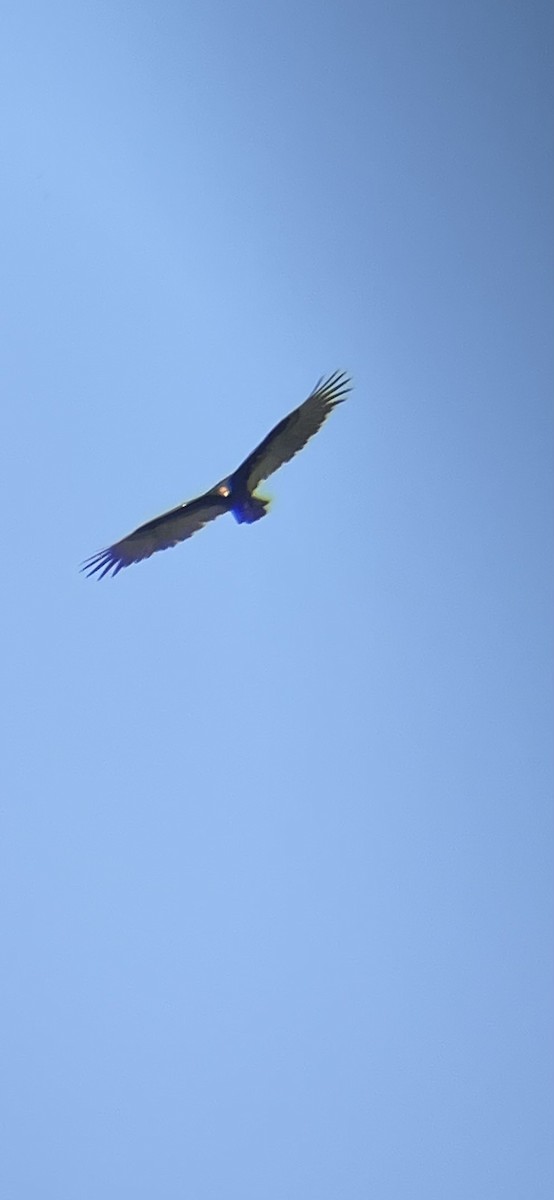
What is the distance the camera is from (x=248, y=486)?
1309 mm

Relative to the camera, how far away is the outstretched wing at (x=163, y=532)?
1.31 meters

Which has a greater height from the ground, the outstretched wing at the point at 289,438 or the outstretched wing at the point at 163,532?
the outstretched wing at the point at 289,438

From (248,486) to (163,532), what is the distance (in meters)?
0.10

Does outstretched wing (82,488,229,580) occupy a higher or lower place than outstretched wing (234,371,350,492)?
lower

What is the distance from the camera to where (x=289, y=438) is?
1.32 metres

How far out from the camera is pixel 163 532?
4.44 feet

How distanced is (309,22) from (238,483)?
74 cm

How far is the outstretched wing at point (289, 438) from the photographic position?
1296 millimetres

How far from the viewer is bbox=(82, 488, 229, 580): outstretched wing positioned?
131 cm

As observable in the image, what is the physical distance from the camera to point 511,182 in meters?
2.02

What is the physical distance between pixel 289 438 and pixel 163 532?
0.46 ft

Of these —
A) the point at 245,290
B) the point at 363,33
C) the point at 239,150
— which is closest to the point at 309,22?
the point at 363,33

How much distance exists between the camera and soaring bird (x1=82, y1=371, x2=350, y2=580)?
130 cm

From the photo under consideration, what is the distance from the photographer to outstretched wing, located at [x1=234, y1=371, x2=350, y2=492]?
1.30 meters
